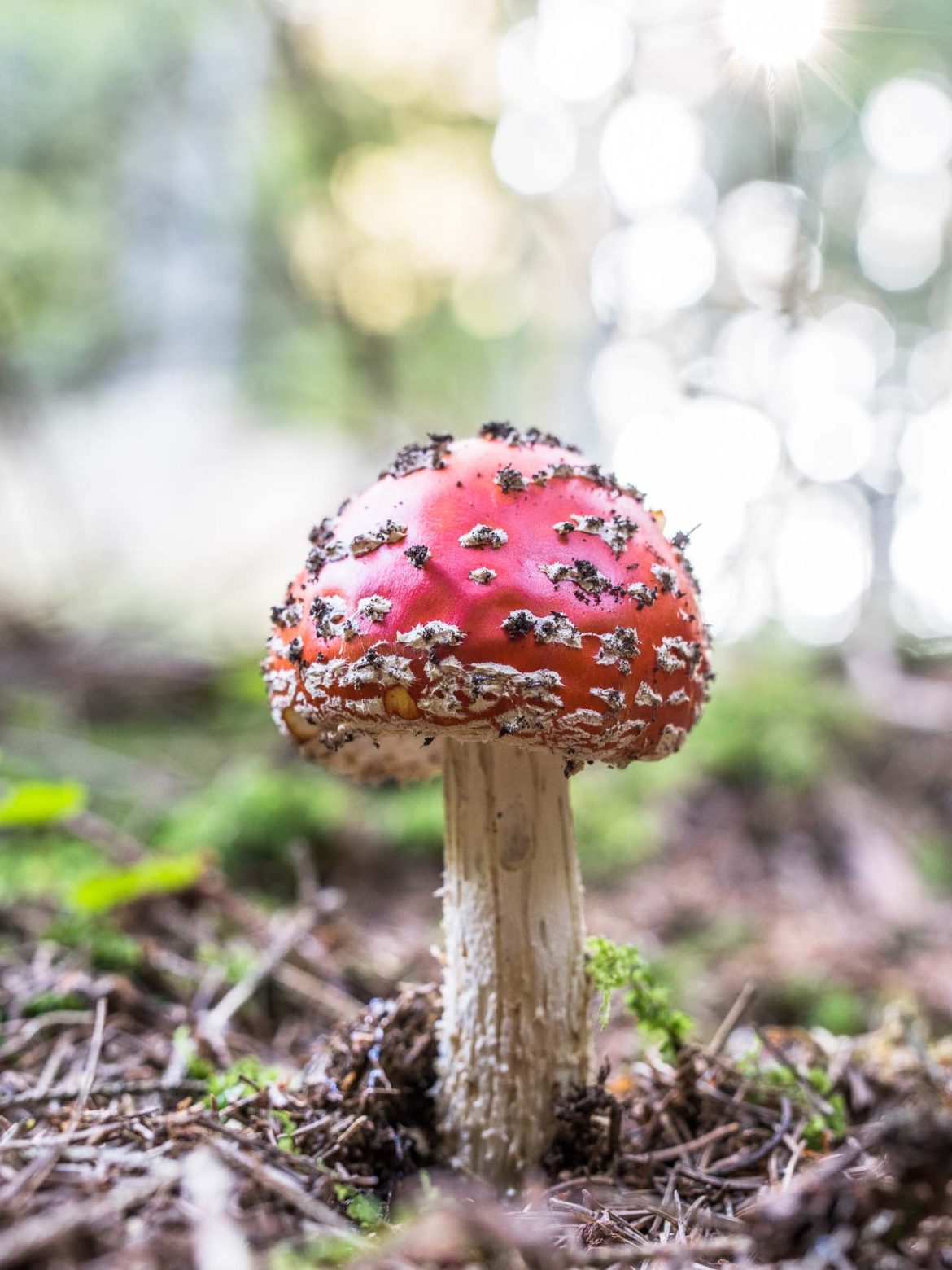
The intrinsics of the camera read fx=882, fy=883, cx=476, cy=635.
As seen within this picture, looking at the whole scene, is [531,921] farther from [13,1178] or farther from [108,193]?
[108,193]

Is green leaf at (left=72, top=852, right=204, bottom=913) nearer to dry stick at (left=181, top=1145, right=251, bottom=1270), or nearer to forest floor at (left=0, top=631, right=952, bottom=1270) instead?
forest floor at (left=0, top=631, right=952, bottom=1270)

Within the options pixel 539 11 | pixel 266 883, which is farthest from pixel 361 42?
pixel 266 883

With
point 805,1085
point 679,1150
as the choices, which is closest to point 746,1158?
point 679,1150

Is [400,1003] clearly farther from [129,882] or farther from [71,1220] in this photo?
[71,1220]

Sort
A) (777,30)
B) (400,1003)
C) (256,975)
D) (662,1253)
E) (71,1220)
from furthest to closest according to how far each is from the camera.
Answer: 1. (777,30)
2. (256,975)
3. (400,1003)
4. (662,1253)
5. (71,1220)

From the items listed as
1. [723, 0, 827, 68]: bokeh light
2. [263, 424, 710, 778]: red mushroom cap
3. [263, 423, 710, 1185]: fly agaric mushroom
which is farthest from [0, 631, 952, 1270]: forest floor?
[723, 0, 827, 68]: bokeh light

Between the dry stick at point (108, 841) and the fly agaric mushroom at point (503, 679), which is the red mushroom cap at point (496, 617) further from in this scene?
the dry stick at point (108, 841)
